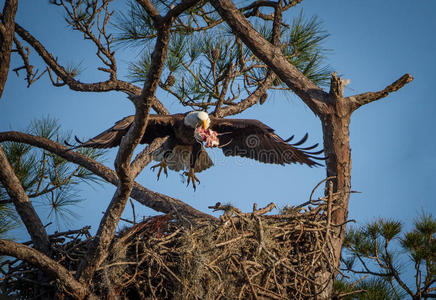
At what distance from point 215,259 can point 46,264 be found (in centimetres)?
95

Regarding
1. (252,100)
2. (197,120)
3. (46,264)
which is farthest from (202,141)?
(46,264)

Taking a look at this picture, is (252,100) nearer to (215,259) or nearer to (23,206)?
(215,259)

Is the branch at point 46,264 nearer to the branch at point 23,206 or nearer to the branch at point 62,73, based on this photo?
the branch at point 23,206

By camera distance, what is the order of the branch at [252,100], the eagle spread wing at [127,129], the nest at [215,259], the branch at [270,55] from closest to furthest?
1. the nest at [215,259]
2. the branch at [270,55]
3. the eagle spread wing at [127,129]
4. the branch at [252,100]

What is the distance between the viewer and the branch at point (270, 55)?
3.24m

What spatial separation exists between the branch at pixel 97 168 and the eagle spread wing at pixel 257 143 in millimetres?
686

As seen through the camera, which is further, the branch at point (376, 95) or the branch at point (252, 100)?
the branch at point (252, 100)

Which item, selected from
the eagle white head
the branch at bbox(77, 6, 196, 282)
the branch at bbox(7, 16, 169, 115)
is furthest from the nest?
the branch at bbox(7, 16, 169, 115)

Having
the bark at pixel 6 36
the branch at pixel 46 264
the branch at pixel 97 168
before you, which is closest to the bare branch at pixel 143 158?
the branch at pixel 97 168

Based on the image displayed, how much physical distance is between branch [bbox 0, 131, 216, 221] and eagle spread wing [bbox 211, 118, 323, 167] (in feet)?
2.25

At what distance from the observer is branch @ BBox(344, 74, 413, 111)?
328 cm

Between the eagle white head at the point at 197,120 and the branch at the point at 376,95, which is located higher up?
the eagle white head at the point at 197,120

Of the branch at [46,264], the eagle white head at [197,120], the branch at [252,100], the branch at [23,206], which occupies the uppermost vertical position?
the branch at [252,100]

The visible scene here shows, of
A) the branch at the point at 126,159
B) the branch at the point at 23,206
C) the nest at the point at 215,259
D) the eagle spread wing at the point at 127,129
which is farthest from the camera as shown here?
the eagle spread wing at the point at 127,129
